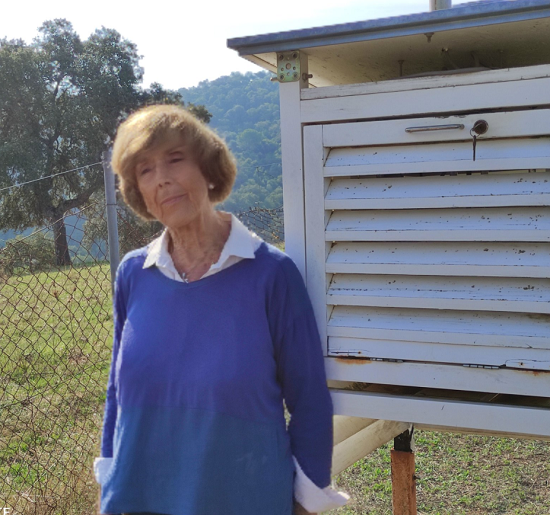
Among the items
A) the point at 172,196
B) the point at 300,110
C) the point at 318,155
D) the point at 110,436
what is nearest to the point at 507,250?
the point at 318,155

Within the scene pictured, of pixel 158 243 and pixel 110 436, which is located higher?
pixel 158 243

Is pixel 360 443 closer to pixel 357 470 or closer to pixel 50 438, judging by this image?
pixel 357 470

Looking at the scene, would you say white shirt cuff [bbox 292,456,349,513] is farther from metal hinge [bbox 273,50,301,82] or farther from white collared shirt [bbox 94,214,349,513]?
metal hinge [bbox 273,50,301,82]

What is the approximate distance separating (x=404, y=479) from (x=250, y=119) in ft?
119

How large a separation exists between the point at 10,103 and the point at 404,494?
26.7m

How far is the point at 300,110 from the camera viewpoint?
1.78 m

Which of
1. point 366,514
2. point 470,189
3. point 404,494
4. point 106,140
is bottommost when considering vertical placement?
point 366,514

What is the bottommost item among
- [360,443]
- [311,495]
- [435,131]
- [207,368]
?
[360,443]

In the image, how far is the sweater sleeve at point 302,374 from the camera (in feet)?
5.02

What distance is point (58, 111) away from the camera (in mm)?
25344

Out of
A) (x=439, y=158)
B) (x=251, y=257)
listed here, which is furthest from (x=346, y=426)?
(x=439, y=158)

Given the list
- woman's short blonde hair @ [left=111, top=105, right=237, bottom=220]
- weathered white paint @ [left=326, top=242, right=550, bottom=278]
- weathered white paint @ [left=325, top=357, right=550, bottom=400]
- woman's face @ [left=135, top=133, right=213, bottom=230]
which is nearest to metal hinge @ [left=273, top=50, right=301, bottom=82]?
woman's short blonde hair @ [left=111, top=105, right=237, bottom=220]

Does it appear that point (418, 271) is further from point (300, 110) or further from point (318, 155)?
point (300, 110)

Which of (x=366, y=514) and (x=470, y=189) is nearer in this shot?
(x=470, y=189)
